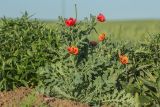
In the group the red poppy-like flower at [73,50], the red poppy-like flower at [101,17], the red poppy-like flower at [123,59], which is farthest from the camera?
the red poppy-like flower at [101,17]

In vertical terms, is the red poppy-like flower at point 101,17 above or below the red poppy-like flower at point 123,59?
above

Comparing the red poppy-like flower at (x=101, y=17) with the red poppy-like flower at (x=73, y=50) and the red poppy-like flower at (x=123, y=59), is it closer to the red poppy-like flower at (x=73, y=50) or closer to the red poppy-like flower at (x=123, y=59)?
the red poppy-like flower at (x=123, y=59)

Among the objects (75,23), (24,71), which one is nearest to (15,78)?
(24,71)

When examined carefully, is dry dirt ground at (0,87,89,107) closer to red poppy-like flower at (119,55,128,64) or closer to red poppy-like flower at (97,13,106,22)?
red poppy-like flower at (119,55,128,64)

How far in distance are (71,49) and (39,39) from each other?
46.1 inches

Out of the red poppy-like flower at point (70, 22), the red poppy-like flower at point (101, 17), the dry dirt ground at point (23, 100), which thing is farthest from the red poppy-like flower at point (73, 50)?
the red poppy-like flower at point (101, 17)

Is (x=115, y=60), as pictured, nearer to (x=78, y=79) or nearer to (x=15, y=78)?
(x=78, y=79)

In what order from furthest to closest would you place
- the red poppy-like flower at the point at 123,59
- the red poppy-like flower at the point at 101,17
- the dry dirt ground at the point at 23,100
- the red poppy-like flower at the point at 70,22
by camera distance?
1. the red poppy-like flower at the point at 101,17
2. the red poppy-like flower at the point at 70,22
3. the red poppy-like flower at the point at 123,59
4. the dry dirt ground at the point at 23,100

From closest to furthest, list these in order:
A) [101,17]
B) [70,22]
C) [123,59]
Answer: [123,59], [70,22], [101,17]

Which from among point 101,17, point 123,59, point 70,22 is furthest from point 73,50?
point 101,17

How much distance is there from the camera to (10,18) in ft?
29.4

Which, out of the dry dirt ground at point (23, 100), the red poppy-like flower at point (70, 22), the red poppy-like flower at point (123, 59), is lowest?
the dry dirt ground at point (23, 100)

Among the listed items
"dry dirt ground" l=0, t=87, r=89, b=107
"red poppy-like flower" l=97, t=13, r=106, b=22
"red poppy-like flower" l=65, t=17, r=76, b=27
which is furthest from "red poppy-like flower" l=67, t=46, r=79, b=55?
"red poppy-like flower" l=97, t=13, r=106, b=22

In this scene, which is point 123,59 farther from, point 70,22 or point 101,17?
point 70,22
